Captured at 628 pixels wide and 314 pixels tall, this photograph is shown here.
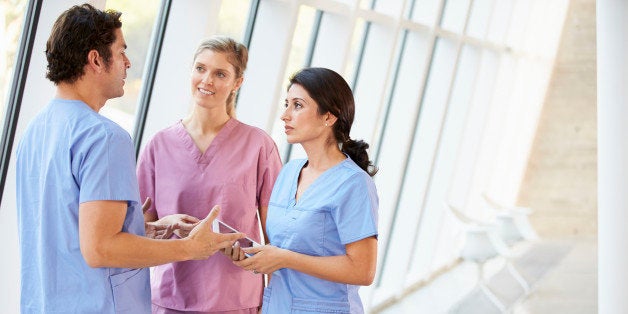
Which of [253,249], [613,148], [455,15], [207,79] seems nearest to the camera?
[253,249]

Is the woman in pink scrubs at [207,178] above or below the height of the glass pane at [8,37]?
below

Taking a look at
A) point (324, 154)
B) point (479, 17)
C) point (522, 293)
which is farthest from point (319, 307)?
point (479, 17)

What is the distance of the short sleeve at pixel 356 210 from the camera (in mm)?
2293

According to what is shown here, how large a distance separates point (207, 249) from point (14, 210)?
120 cm

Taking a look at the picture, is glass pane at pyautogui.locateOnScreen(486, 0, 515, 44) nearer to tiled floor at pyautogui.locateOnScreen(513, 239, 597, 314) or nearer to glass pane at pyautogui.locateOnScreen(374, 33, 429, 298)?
glass pane at pyautogui.locateOnScreen(374, 33, 429, 298)

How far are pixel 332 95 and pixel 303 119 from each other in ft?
0.37

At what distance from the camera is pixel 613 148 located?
475 centimetres

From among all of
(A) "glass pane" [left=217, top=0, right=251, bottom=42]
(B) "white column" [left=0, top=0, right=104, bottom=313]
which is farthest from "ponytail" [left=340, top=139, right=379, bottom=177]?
(A) "glass pane" [left=217, top=0, right=251, bottom=42]

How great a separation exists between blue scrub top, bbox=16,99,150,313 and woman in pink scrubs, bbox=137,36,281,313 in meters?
0.54

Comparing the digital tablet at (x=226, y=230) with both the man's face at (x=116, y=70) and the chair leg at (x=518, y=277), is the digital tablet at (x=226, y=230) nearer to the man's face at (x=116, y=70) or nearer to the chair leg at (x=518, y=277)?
the man's face at (x=116, y=70)

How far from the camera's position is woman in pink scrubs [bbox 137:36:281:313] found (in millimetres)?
2666

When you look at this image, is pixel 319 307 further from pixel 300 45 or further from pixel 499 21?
pixel 499 21

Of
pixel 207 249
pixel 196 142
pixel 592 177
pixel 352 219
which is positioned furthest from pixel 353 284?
pixel 592 177

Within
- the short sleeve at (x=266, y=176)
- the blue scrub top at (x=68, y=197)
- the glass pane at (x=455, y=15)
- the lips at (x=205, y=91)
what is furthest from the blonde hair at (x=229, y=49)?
the glass pane at (x=455, y=15)
